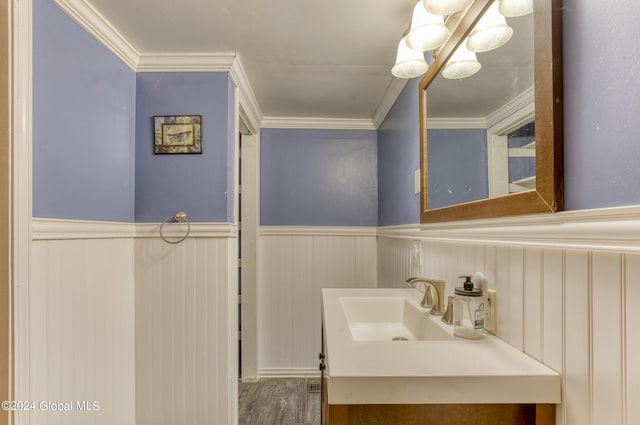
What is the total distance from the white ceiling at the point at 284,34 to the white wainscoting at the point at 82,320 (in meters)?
0.93

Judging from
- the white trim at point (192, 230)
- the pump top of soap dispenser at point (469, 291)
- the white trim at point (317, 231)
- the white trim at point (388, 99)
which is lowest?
the pump top of soap dispenser at point (469, 291)

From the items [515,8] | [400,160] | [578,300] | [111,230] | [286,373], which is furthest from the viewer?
[286,373]

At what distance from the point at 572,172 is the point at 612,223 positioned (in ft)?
0.48

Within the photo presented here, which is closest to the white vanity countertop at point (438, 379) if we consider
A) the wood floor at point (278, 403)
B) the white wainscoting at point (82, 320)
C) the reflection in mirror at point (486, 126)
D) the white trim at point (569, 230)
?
the white trim at point (569, 230)

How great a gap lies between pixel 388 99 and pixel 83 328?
82.8 inches

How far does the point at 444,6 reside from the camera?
0.96 m

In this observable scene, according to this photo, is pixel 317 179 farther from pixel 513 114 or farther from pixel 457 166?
pixel 513 114

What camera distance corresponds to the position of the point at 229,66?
1.74 m

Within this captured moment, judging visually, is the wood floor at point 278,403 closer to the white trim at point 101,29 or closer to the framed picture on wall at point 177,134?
the framed picture on wall at point 177,134

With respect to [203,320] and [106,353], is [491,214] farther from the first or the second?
[106,353]

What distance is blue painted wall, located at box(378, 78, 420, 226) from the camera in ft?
5.57

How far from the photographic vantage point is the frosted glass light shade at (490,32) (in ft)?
2.85

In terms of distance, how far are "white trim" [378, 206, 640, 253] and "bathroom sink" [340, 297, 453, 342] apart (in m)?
0.46

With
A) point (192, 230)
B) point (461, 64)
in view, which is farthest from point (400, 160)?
point (192, 230)
